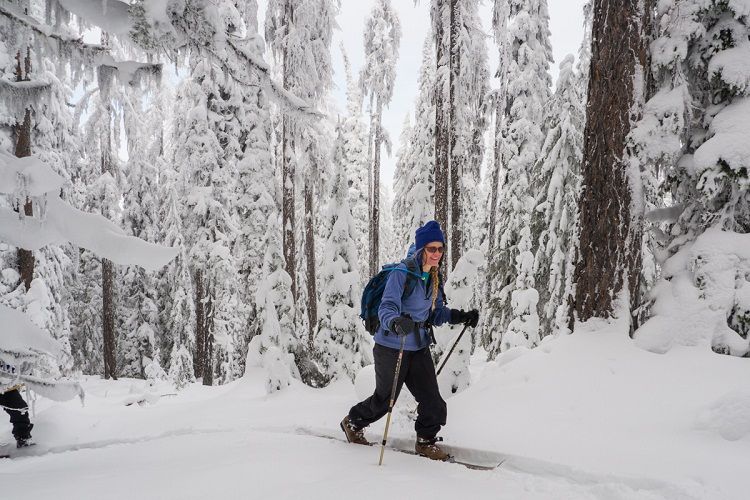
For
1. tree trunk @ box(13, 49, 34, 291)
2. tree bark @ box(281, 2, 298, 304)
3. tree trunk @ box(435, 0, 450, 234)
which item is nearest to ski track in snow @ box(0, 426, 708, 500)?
tree trunk @ box(435, 0, 450, 234)

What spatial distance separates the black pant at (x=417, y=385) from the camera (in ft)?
15.3

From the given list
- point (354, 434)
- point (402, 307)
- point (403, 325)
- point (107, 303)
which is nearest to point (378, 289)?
point (402, 307)

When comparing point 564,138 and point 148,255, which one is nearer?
point 148,255

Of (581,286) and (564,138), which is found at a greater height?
(564,138)

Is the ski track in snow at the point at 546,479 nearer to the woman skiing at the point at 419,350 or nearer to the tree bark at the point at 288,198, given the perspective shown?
the woman skiing at the point at 419,350

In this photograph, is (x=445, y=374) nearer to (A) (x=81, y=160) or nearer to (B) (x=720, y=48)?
(B) (x=720, y=48)

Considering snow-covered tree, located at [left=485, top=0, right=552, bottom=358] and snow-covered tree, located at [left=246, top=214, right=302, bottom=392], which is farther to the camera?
snow-covered tree, located at [left=485, top=0, right=552, bottom=358]

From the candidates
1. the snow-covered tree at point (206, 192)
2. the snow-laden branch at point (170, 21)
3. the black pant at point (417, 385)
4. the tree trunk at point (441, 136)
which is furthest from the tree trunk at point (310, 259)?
the snow-laden branch at point (170, 21)

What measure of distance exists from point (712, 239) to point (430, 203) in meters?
18.3

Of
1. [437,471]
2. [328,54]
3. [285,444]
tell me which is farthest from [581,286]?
[328,54]

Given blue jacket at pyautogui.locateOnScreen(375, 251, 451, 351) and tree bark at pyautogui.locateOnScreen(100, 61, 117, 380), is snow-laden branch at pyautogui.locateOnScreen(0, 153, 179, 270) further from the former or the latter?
tree bark at pyautogui.locateOnScreen(100, 61, 117, 380)

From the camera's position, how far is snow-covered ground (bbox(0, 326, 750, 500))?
11.3ft

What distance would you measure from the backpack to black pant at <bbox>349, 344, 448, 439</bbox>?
0.27 meters

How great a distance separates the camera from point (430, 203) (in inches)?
925
